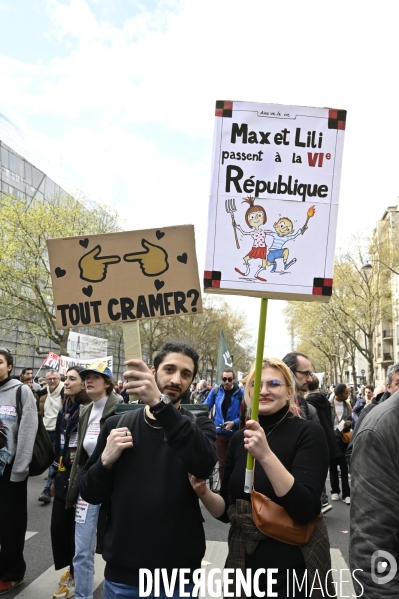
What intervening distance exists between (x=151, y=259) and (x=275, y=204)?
78 cm

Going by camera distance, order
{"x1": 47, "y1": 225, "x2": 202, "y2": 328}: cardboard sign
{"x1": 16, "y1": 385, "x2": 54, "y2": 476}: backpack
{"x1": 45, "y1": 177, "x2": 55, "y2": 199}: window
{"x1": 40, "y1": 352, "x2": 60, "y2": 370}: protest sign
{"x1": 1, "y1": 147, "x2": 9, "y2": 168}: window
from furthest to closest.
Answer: {"x1": 45, "y1": 177, "x2": 55, "y2": 199}: window, {"x1": 1, "y1": 147, "x2": 9, "y2": 168}: window, {"x1": 40, "y1": 352, "x2": 60, "y2": 370}: protest sign, {"x1": 16, "y1": 385, "x2": 54, "y2": 476}: backpack, {"x1": 47, "y1": 225, "x2": 202, "y2": 328}: cardboard sign

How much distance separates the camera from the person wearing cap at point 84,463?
4.12m

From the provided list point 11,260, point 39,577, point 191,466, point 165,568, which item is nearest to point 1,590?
point 39,577

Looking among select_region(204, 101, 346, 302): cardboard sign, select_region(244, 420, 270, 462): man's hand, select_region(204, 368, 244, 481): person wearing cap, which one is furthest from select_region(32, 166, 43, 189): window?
select_region(244, 420, 270, 462): man's hand

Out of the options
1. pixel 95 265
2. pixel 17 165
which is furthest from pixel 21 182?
pixel 95 265

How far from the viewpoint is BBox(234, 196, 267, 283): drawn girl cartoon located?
112 inches

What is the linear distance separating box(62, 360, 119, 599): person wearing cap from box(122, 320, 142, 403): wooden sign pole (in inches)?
66.6

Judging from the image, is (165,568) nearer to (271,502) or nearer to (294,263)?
(271,502)

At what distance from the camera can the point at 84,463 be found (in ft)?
14.2

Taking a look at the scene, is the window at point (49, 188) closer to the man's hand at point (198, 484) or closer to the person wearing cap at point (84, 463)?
the person wearing cap at point (84, 463)

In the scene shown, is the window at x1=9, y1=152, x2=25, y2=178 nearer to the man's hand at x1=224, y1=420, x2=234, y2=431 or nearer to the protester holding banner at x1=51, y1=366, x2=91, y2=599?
the man's hand at x1=224, y1=420, x2=234, y2=431

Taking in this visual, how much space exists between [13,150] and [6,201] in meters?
13.6

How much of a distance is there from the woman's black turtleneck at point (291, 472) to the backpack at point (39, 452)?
8.86ft

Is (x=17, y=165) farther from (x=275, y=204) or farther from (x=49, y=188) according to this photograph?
(x=275, y=204)
